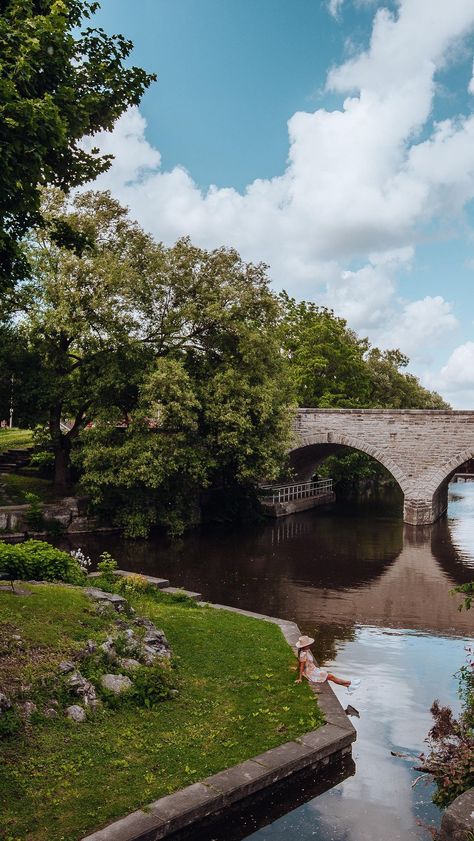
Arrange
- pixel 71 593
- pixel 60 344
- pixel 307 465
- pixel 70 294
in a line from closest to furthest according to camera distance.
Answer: pixel 71 593 → pixel 70 294 → pixel 60 344 → pixel 307 465

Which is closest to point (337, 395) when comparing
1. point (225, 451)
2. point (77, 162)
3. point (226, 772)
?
point (225, 451)

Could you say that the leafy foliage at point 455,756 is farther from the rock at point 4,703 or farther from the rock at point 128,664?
the rock at point 4,703

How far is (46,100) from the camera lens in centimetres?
764

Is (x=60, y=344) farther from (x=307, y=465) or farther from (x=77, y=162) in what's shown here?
(x=307, y=465)

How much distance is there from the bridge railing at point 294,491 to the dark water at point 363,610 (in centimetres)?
183

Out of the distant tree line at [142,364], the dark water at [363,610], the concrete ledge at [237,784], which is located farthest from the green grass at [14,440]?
the concrete ledge at [237,784]

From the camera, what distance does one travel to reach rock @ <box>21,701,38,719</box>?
7.05m

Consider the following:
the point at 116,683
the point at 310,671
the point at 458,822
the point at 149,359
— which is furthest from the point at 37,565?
the point at 149,359

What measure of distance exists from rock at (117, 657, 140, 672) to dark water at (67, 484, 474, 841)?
2668mm

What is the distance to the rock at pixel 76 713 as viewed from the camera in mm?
7293

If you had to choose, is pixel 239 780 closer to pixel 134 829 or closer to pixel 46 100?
pixel 134 829

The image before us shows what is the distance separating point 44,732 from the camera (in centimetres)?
693

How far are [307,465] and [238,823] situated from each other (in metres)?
32.8

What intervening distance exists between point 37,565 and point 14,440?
955 inches
